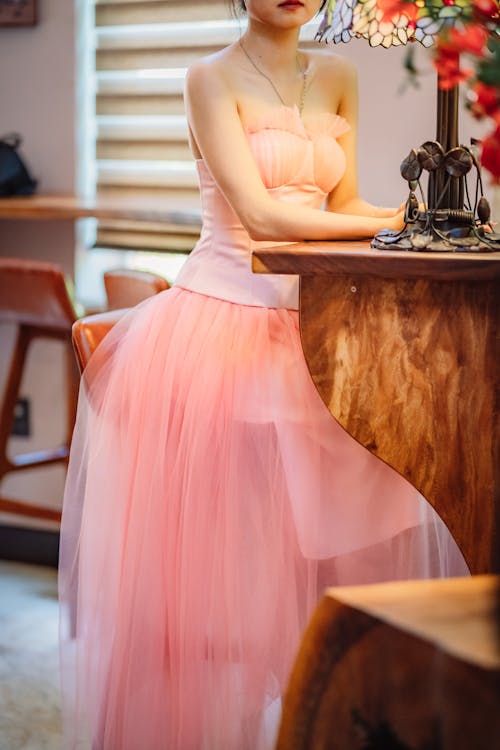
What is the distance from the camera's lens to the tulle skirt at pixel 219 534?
158cm

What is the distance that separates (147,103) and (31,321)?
2.66ft

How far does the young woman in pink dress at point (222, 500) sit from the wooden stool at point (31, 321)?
908mm

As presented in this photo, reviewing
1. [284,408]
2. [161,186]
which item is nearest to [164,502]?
[284,408]

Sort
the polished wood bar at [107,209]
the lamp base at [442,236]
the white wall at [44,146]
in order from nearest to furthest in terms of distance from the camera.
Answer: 1. the lamp base at [442,236]
2. the polished wood bar at [107,209]
3. the white wall at [44,146]

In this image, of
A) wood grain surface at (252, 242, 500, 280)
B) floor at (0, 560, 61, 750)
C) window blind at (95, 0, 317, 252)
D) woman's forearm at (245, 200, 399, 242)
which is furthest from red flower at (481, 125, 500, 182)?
window blind at (95, 0, 317, 252)

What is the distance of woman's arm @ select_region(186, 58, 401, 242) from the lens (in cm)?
160

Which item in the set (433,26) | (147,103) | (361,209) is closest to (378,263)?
(433,26)

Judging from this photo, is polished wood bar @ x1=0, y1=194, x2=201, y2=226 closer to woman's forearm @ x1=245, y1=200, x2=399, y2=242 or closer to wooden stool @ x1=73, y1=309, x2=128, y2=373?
wooden stool @ x1=73, y1=309, x2=128, y2=373

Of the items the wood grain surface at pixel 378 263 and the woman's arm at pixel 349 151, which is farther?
the woman's arm at pixel 349 151

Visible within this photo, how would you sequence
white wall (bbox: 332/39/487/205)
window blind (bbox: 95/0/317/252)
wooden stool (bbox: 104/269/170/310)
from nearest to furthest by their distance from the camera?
wooden stool (bbox: 104/269/170/310) → white wall (bbox: 332/39/487/205) → window blind (bbox: 95/0/317/252)

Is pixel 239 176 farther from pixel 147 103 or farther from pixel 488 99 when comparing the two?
pixel 147 103

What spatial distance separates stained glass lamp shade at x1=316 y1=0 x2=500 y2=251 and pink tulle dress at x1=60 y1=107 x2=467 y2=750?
0.30m

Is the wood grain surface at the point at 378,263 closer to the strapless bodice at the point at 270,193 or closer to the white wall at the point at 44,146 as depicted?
the strapless bodice at the point at 270,193

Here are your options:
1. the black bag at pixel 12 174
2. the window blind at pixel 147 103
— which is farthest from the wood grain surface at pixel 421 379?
the black bag at pixel 12 174
